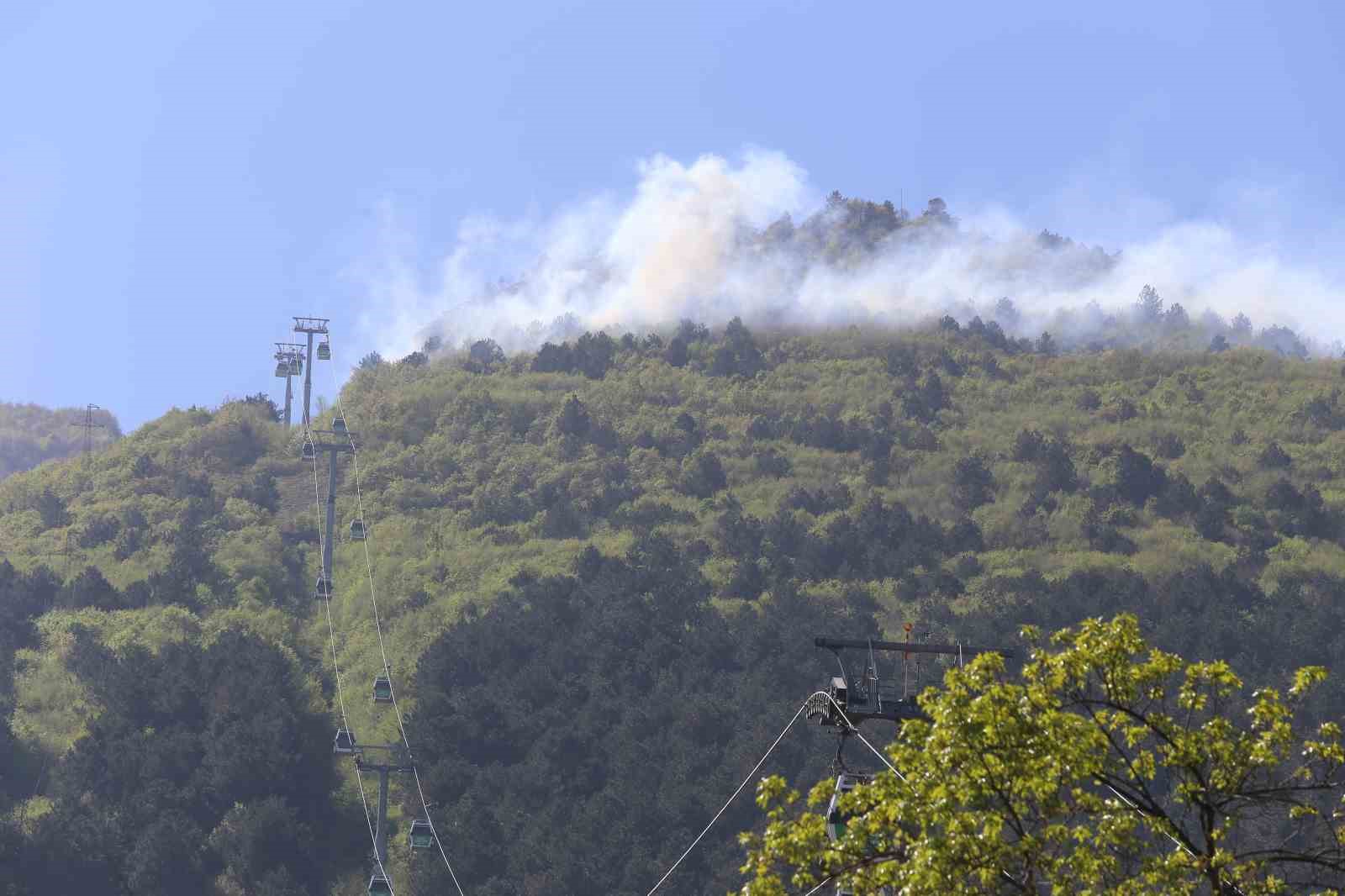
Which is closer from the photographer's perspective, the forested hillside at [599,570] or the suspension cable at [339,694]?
the forested hillside at [599,570]

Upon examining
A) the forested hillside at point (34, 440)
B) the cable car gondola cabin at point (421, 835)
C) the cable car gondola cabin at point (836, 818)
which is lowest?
the cable car gondola cabin at point (421, 835)

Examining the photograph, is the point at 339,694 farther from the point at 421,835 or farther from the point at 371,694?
the point at 421,835

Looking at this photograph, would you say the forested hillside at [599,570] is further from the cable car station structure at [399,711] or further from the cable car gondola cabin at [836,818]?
the cable car gondola cabin at [836,818]

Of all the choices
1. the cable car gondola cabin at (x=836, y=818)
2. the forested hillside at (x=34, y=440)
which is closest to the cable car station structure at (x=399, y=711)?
the cable car gondola cabin at (x=836, y=818)

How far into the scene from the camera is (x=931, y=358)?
141m

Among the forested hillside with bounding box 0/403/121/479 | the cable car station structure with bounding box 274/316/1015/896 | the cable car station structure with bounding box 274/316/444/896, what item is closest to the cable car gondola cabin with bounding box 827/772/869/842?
the cable car station structure with bounding box 274/316/1015/896

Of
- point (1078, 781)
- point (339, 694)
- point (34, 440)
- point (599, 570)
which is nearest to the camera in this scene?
point (1078, 781)

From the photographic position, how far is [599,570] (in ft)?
326

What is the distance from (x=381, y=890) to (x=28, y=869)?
1865cm

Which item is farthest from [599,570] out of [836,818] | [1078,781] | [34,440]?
[34,440]

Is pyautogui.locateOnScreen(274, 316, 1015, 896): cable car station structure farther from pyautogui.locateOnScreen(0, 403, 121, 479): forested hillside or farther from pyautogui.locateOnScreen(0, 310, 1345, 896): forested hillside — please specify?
pyautogui.locateOnScreen(0, 403, 121, 479): forested hillside

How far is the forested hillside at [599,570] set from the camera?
254 feet

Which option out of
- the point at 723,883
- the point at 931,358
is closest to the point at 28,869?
the point at 723,883

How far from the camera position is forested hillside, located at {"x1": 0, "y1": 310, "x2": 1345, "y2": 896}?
254 ft
